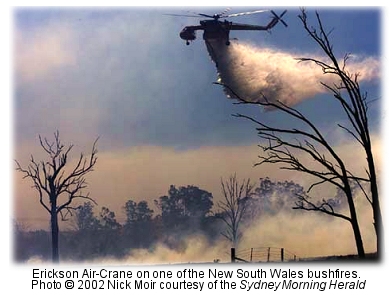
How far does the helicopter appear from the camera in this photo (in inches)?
507

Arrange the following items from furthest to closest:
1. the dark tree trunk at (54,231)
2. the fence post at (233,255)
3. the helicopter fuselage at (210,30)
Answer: the helicopter fuselage at (210,30) < the dark tree trunk at (54,231) < the fence post at (233,255)

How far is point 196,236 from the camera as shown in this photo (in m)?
13.4

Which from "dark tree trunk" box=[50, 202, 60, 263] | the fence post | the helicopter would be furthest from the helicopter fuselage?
"dark tree trunk" box=[50, 202, 60, 263]

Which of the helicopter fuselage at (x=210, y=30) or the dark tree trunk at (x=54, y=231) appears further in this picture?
the helicopter fuselage at (x=210, y=30)

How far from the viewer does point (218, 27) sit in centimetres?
1305

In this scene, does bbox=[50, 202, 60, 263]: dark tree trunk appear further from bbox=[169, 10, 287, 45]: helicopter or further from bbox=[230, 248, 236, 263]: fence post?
bbox=[169, 10, 287, 45]: helicopter

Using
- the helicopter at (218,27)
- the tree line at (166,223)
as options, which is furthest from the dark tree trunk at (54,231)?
the helicopter at (218,27)

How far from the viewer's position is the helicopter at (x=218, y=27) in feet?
42.3

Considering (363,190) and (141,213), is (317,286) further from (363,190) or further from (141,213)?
(141,213)

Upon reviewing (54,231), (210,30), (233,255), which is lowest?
(233,255)

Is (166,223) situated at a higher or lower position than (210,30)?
lower

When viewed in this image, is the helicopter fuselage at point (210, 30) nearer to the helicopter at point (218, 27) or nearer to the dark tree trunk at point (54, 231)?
the helicopter at point (218, 27)

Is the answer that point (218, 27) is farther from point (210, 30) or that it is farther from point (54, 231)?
point (54, 231)

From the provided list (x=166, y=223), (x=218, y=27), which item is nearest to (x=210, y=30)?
(x=218, y=27)
